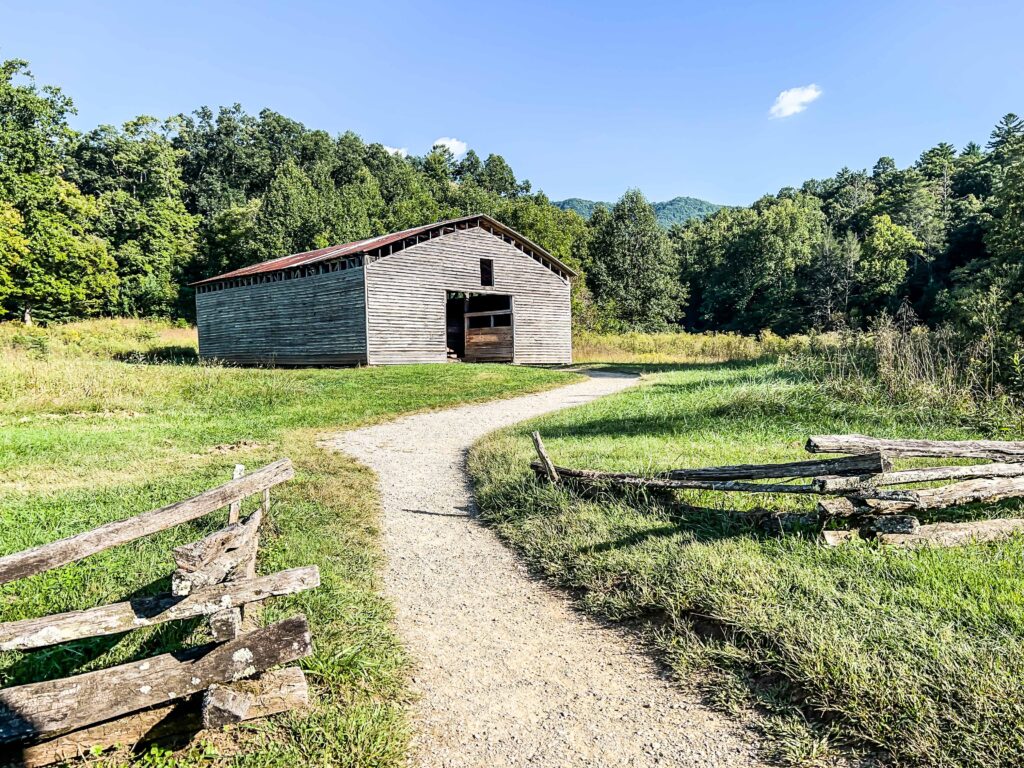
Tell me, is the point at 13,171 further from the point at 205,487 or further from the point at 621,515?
the point at 621,515

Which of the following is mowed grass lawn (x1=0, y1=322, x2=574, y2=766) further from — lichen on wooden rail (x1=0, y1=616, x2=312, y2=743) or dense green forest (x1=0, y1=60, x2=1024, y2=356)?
dense green forest (x1=0, y1=60, x2=1024, y2=356)

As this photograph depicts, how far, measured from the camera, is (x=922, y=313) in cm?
5059

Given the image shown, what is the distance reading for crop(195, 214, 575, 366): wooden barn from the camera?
25.1 metres

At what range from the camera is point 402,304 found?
84.1 feet

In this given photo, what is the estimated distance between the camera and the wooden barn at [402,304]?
82.3 feet

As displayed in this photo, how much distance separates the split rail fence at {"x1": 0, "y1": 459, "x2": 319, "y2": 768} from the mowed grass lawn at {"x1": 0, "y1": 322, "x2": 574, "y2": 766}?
0.64ft

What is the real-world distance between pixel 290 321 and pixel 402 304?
649cm

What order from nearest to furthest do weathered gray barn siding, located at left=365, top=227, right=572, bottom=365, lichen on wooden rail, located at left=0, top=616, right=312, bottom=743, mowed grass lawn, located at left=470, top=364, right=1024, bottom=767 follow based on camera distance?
1. lichen on wooden rail, located at left=0, top=616, right=312, bottom=743
2. mowed grass lawn, located at left=470, top=364, right=1024, bottom=767
3. weathered gray barn siding, located at left=365, top=227, right=572, bottom=365

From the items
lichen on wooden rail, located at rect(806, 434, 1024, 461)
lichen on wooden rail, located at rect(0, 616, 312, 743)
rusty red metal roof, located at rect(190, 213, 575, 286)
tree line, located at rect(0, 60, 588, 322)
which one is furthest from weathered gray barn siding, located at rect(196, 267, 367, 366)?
lichen on wooden rail, located at rect(0, 616, 312, 743)

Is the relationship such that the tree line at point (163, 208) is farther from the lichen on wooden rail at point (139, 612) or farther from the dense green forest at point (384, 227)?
the lichen on wooden rail at point (139, 612)

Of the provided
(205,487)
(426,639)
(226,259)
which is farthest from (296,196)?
(426,639)

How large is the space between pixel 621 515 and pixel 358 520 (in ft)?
9.35

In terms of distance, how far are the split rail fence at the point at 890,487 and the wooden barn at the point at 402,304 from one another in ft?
70.5

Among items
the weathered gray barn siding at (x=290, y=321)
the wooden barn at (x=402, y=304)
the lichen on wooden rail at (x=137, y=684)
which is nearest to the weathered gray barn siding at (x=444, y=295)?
the wooden barn at (x=402, y=304)
